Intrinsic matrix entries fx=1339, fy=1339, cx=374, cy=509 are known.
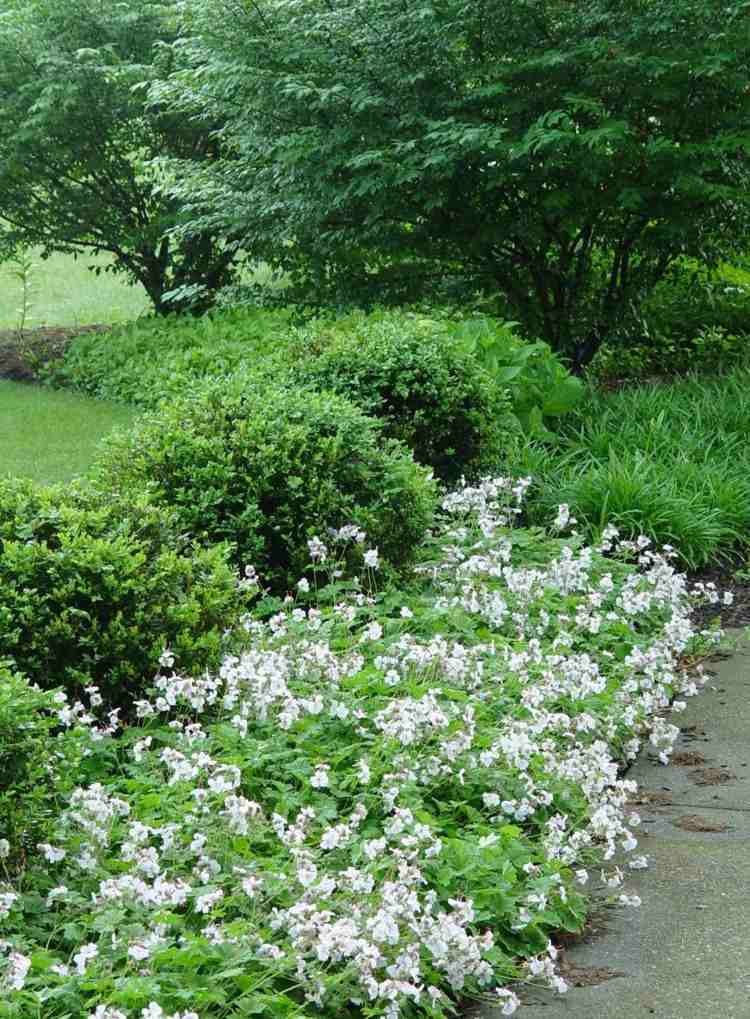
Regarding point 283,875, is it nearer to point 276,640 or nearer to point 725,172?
point 276,640

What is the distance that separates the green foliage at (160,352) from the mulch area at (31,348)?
1.22 ft

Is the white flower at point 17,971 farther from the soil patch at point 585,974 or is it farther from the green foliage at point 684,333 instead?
the green foliage at point 684,333

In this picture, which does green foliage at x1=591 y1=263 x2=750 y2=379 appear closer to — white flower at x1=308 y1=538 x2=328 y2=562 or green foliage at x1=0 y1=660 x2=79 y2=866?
white flower at x1=308 y1=538 x2=328 y2=562

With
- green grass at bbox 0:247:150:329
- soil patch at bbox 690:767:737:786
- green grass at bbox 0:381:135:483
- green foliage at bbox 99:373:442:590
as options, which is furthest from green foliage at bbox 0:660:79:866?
green grass at bbox 0:247:150:329

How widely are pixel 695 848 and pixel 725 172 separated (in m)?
6.25

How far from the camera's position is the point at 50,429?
9.43 metres

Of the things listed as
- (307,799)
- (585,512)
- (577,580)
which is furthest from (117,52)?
(307,799)

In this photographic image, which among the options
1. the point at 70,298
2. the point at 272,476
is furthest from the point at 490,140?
the point at 70,298

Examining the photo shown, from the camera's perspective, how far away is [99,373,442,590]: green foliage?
5.16 meters

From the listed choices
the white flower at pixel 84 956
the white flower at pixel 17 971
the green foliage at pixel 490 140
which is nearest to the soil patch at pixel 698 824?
the white flower at pixel 84 956

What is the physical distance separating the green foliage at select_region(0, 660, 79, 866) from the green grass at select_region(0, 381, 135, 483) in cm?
425

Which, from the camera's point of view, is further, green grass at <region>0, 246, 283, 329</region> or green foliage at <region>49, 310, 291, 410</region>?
green grass at <region>0, 246, 283, 329</region>

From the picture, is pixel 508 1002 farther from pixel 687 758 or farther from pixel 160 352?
pixel 160 352

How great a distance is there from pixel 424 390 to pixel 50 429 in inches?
153
